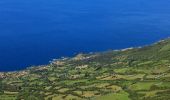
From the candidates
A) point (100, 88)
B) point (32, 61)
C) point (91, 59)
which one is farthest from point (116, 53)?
point (100, 88)

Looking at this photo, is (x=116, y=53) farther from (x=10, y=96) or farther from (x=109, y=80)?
(x=10, y=96)

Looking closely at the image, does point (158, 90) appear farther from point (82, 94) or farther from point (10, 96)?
point (10, 96)

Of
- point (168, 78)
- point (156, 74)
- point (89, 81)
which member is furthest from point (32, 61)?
point (168, 78)

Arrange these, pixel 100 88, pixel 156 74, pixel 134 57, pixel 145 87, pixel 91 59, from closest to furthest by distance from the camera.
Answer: pixel 145 87
pixel 100 88
pixel 156 74
pixel 134 57
pixel 91 59

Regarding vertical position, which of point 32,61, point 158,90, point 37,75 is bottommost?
point 158,90

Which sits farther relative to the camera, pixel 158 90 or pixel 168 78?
pixel 168 78

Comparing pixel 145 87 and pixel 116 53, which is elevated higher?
pixel 116 53

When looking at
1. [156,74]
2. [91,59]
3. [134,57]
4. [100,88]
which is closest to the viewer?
[100,88]
